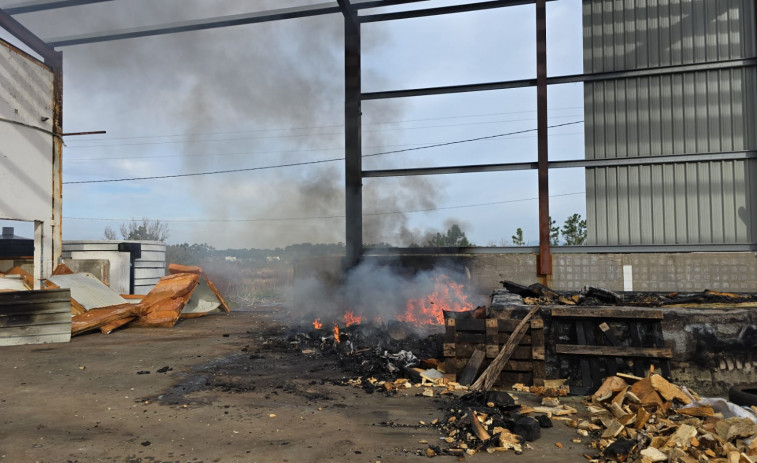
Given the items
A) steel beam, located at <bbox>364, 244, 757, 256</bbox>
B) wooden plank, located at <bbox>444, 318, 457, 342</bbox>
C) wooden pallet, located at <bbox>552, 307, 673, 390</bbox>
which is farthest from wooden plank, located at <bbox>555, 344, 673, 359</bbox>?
steel beam, located at <bbox>364, 244, 757, 256</bbox>

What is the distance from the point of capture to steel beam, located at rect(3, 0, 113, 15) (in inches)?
477

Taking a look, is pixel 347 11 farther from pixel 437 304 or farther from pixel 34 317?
pixel 34 317

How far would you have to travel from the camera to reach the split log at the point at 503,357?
6148 mm

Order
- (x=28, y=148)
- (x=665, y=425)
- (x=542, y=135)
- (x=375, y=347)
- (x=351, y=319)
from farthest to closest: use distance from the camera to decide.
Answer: (x=28, y=148)
(x=542, y=135)
(x=351, y=319)
(x=375, y=347)
(x=665, y=425)

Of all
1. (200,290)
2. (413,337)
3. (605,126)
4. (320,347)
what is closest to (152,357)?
(320,347)

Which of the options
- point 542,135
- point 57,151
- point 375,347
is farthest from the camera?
point 57,151

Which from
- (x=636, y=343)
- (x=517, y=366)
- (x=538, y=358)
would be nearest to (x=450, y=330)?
(x=517, y=366)

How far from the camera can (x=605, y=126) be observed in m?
11.5

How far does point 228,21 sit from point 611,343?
1197 cm

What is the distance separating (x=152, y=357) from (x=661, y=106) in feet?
39.4

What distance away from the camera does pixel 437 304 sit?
10.4 m

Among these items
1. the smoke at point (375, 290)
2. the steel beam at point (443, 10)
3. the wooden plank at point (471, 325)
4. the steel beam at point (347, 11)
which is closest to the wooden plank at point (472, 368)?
the wooden plank at point (471, 325)

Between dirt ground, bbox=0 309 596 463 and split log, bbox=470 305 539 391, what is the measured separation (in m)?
0.43

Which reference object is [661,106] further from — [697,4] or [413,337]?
[413,337]
